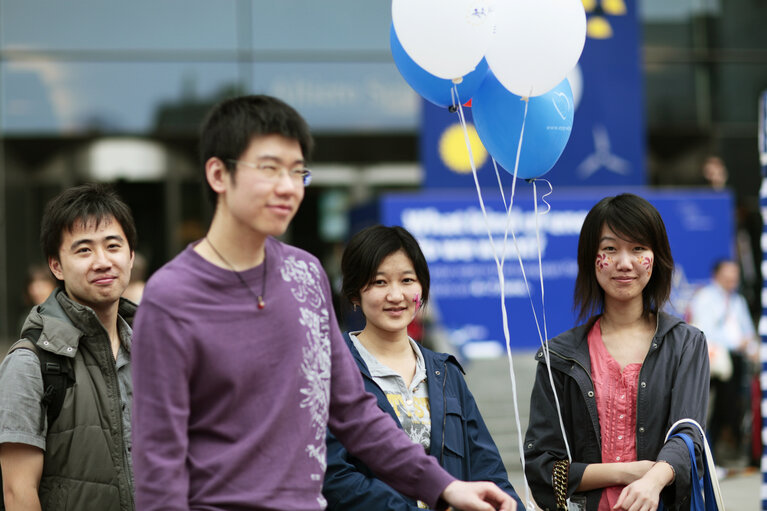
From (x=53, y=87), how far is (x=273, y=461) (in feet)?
37.4

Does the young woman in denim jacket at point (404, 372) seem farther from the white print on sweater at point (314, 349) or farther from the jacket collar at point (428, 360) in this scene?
the white print on sweater at point (314, 349)

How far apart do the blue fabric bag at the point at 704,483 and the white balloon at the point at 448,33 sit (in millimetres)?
1493

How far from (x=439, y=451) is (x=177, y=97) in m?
10.4

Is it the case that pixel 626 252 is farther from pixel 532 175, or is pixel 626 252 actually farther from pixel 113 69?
pixel 113 69

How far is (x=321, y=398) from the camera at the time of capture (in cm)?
226

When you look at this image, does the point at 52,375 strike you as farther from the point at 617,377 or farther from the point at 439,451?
the point at 617,377

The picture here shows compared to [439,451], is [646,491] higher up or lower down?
lower down

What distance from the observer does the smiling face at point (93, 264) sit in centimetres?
306

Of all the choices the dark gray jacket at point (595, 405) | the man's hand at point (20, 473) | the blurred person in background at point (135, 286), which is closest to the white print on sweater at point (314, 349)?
the man's hand at point (20, 473)

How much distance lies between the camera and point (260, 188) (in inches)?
84.0

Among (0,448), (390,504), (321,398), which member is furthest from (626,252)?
(0,448)

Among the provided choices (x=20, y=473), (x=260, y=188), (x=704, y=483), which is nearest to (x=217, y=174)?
(x=260, y=188)

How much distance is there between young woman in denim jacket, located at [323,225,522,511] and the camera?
3051 millimetres

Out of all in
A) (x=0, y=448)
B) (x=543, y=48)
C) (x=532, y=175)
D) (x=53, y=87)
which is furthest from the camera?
(x=53, y=87)
